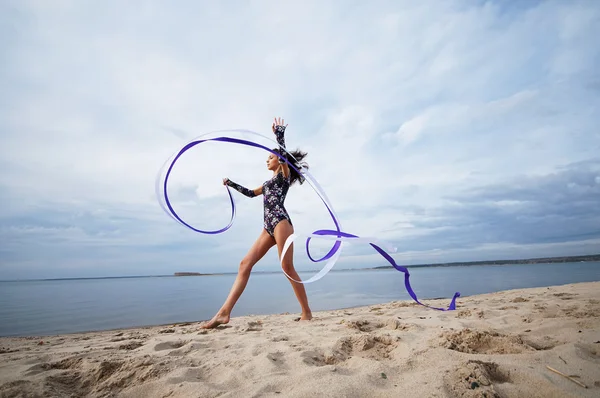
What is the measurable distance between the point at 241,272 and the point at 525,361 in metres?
3.15

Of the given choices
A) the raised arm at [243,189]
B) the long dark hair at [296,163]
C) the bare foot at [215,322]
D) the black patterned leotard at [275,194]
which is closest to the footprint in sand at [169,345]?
the bare foot at [215,322]

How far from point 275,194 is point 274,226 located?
0.46 m

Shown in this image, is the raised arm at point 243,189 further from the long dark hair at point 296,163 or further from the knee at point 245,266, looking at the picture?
the knee at point 245,266

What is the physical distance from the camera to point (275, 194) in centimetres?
439

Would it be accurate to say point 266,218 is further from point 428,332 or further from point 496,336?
point 496,336

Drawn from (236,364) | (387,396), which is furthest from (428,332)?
(236,364)

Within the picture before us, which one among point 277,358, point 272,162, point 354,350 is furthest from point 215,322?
point 272,162

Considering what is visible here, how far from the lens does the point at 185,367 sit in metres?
2.21

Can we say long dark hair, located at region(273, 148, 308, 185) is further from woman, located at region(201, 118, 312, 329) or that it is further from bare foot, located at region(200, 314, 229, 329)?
bare foot, located at region(200, 314, 229, 329)

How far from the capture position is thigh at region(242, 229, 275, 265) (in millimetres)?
4301

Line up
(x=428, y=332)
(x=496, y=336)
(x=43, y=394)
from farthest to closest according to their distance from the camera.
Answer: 1. (x=428, y=332)
2. (x=496, y=336)
3. (x=43, y=394)

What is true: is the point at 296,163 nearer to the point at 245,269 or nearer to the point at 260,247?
the point at 260,247

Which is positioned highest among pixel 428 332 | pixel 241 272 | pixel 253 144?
pixel 253 144

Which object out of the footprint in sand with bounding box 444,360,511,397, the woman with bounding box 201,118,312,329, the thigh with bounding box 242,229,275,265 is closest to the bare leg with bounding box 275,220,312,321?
the woman with bounding box 201,118,312,329
